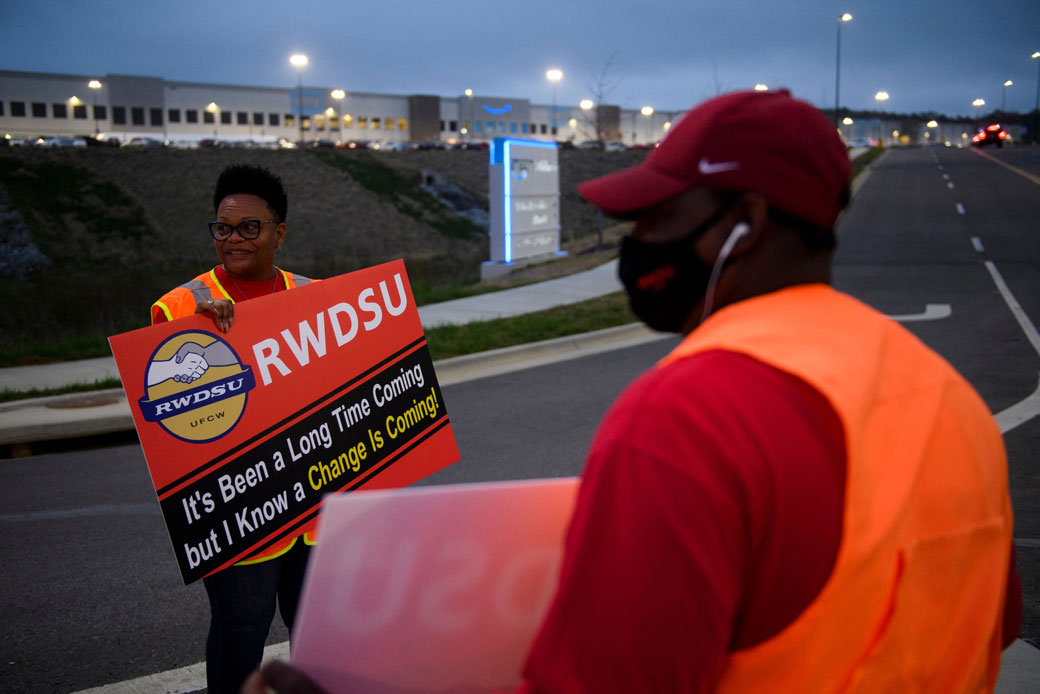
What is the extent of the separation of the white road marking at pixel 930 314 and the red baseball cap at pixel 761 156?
1208cm

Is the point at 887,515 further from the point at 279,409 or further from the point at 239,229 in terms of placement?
the point at 239,229

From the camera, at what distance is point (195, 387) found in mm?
2826

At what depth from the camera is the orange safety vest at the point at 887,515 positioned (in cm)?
109

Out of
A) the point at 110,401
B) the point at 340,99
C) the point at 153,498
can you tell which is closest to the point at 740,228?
the point at 153,498

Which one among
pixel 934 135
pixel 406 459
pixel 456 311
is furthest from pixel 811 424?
pixel 934 135

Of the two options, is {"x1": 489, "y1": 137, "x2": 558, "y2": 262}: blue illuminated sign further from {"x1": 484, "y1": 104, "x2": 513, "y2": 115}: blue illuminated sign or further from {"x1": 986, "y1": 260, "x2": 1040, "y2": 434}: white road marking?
{"x1": 484, "y1": 104, "x2": 513, "y2": 115}: blue illuminated sign

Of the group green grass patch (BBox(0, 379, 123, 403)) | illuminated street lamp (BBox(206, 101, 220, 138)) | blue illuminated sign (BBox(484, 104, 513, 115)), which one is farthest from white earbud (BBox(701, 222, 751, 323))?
blue illuminated sign (BBox(484, 104, 513, 115))

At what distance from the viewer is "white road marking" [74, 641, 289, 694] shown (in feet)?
11.9

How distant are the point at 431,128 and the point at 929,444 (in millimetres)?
109164

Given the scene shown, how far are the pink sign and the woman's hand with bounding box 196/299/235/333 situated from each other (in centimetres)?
179

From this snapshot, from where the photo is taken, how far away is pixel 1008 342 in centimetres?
1062

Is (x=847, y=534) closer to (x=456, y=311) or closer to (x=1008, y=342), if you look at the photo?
(x=1008, y=342)

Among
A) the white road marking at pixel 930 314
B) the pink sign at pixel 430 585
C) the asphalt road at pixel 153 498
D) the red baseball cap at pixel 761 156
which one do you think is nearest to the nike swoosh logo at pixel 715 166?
the red baseball cap at pixel 761 156

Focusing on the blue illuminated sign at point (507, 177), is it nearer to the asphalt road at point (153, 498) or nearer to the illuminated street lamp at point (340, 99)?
the asphalt road at point (153, 498)
